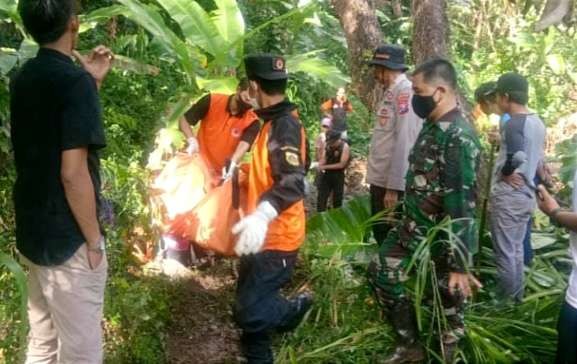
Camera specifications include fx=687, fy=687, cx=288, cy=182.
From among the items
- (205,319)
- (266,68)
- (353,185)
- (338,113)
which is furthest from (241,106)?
(353,185)

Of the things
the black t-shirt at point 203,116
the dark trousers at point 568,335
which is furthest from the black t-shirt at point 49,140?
the black t-shirt at point 203,116

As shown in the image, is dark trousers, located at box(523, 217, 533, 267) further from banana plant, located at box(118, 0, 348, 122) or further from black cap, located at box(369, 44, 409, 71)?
banana plant, located at box(118, 0, 348, 122)

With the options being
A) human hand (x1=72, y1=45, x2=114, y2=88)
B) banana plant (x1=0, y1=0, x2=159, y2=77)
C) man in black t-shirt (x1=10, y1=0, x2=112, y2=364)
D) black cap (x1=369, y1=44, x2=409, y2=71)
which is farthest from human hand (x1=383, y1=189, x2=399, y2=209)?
man in black t-shirt (x1=10, y1=0, x2=112, y2=364)

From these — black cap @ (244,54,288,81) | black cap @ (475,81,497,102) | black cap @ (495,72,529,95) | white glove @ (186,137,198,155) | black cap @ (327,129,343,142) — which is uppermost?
black cap @ (244,54,288,81)

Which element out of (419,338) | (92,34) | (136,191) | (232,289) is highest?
(92,34)

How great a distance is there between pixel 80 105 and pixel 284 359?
191cm

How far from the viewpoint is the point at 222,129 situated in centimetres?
478

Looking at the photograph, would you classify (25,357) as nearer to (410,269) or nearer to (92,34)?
(410,269)

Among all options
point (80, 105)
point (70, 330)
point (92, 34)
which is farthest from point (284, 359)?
point (92, 34)

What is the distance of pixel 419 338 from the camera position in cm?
361

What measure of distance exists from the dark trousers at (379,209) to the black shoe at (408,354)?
1133 millimetres

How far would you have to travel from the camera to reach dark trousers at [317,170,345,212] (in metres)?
7.17

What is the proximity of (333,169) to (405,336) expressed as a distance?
368 centimetres

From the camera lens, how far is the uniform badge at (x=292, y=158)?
10.7 feet
